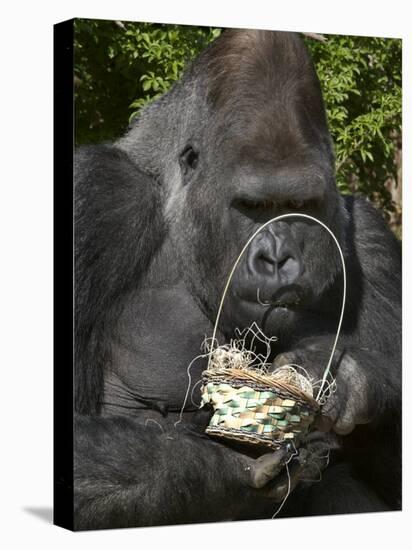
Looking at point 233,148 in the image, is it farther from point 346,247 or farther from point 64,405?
point 64,405

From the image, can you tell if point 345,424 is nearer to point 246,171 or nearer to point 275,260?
point 275,260

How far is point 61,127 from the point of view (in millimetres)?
5035

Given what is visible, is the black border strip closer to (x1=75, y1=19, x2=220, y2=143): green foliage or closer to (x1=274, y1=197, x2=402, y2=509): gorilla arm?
(x1=75, y1=19, x2=220, y2=143): green foliage

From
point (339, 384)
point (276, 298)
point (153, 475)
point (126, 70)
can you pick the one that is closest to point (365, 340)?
point (339, 384)

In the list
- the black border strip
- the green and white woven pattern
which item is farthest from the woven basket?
the black border strip

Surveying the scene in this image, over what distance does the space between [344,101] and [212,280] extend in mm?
1262

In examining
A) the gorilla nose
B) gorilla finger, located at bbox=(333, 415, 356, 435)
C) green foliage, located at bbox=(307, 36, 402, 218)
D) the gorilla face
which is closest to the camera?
the gorilla nose

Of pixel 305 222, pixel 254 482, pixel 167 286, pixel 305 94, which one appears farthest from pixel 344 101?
pixel 254 482

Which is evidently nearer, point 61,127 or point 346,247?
point 61,127

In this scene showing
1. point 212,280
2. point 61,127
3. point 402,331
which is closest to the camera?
point 61,127

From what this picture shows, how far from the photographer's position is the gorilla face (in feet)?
17.2

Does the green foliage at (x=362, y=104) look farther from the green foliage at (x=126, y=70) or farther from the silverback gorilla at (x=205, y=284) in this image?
the green foliage at (x=126, y=70)

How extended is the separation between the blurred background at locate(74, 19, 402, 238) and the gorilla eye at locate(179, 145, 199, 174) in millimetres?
276

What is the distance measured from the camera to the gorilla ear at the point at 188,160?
17.8ft
